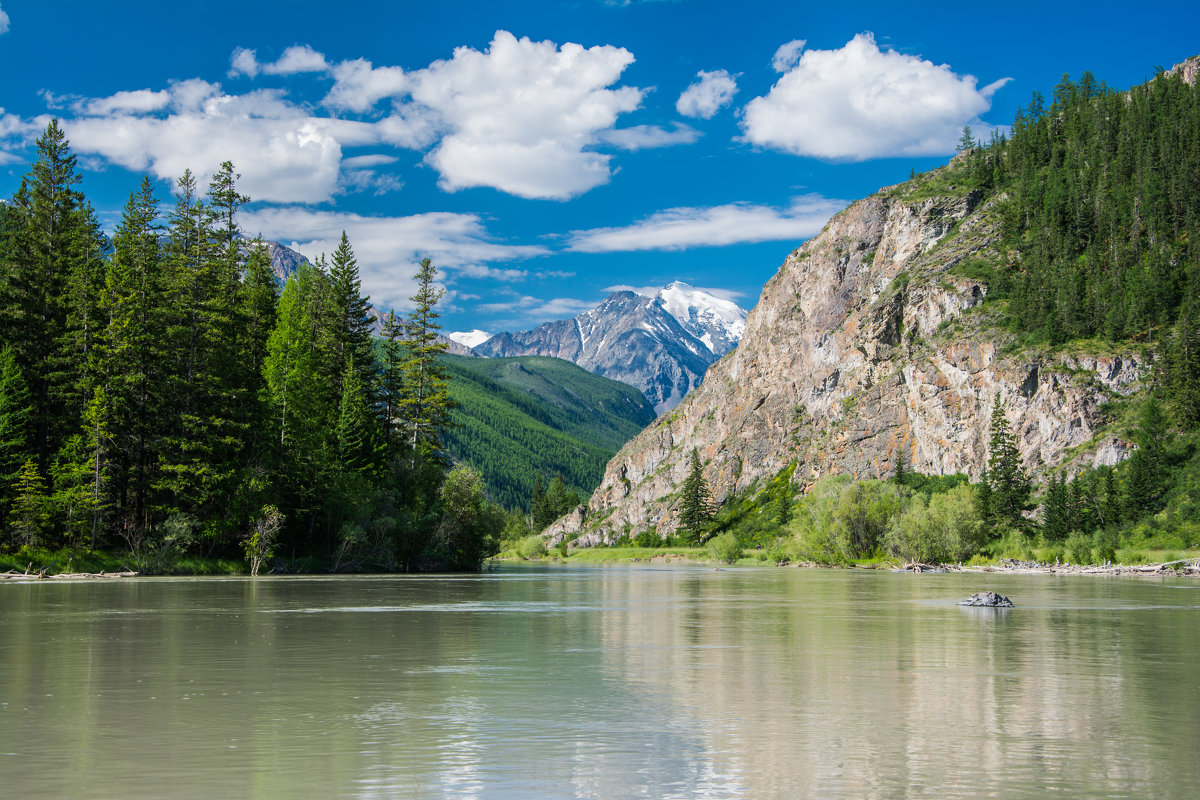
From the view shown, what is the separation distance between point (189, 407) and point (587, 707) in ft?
208

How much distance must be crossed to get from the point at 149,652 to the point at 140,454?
50034 mm

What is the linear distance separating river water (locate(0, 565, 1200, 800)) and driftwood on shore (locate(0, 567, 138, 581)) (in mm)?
23498

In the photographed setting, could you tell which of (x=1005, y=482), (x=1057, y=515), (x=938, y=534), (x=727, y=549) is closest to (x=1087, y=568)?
(x=938, y=534)

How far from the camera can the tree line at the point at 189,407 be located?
65375 mm

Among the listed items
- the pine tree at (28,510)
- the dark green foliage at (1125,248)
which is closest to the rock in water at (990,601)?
the pine tree at (28,510)

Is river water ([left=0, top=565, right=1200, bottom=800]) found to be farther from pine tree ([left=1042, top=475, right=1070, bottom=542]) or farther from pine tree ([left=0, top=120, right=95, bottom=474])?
pine tree ([left=1042, top=475, right=1070, bottom=542])

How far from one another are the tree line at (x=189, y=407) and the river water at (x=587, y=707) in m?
29.6

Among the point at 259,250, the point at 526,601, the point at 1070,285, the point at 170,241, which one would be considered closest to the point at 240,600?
the point at 526,601

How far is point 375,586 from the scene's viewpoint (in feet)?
208

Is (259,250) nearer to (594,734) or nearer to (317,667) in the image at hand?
(317,667)

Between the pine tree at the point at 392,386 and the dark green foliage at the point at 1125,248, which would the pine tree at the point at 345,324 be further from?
the dark green foliage at the point at 1125,248

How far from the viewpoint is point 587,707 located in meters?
18.3

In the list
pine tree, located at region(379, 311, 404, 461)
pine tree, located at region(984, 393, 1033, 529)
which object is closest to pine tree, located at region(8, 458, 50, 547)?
pine tree, located at region(379, 311, 404, 461)

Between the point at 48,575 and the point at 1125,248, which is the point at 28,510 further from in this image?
the point at 1125,248
